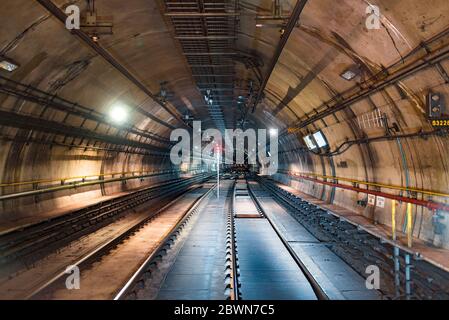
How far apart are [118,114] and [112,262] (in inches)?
336

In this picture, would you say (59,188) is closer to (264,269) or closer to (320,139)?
(264,269)

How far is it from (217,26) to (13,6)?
196 inches

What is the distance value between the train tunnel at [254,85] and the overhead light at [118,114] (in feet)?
0.24

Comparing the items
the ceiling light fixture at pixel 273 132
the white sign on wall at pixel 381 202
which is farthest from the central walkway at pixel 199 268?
the ceiling light fixture at pixel 273 132

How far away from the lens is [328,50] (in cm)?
884

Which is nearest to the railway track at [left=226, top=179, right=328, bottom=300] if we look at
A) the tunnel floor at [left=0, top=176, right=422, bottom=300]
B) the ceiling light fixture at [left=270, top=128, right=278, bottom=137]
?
the tunnel floor at [left=0, top=176, right=422, bottom=300]

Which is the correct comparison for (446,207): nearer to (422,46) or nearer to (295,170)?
(422,46)

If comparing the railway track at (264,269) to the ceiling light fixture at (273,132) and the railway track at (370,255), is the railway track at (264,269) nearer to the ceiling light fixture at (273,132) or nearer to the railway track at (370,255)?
the railway track at (370,255)

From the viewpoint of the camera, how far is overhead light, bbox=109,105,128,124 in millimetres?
15016

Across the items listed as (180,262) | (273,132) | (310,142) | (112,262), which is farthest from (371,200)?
(273,132)

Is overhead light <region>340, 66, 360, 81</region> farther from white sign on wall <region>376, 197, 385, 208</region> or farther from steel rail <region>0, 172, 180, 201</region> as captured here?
steel rail <region>0, 172, 180, 201</region>

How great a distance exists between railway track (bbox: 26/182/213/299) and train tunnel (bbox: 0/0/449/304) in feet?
0.16

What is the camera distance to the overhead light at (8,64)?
769cm

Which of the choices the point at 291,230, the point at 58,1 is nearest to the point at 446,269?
the point at 291,230
